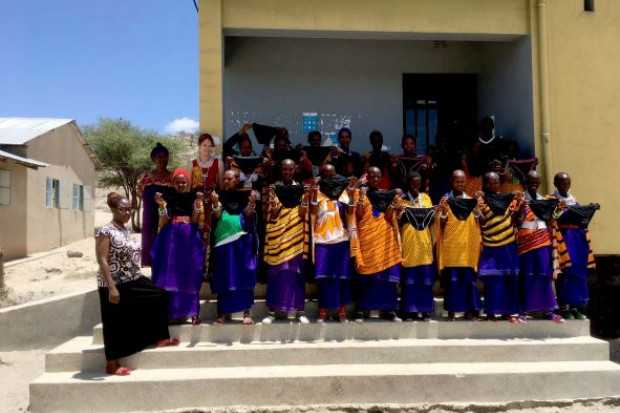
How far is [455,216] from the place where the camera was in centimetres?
493

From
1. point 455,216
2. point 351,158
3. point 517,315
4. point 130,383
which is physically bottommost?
point 130,383

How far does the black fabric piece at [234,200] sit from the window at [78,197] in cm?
1639

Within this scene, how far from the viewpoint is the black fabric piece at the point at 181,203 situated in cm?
479

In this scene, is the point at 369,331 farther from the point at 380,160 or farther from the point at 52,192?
the point at 52,192

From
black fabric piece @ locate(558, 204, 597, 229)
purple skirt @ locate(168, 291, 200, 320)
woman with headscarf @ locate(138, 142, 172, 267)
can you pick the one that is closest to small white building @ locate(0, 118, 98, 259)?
woman with headscarf @ locate(138, 142, 172, 267)

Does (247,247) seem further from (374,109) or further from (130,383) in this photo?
(374,109)

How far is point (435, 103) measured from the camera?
28.2ft

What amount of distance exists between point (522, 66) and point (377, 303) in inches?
173

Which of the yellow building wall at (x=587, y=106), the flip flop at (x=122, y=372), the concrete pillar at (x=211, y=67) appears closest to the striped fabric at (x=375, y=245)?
the concrete pillar at (x=211, y=67)

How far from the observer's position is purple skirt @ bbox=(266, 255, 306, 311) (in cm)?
468

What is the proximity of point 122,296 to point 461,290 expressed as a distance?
345cm

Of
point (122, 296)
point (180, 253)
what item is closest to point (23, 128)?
point (180, 253)

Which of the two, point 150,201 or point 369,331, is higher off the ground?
point 150,201

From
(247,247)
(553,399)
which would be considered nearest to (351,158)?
(247,247)
